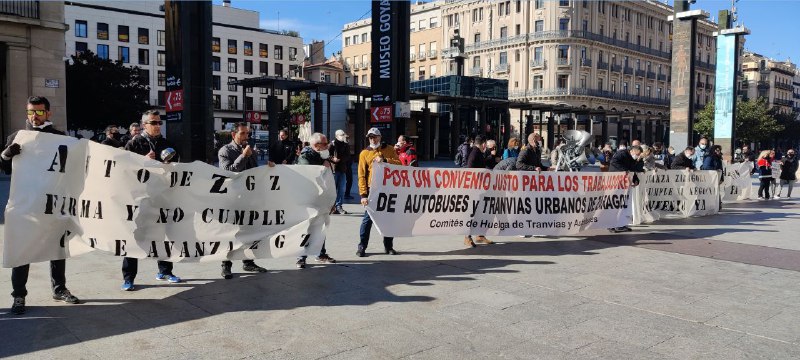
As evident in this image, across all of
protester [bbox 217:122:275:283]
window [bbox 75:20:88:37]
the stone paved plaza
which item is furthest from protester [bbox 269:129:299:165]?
window [bbox 75:20:88:37]

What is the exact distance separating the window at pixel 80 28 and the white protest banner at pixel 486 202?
7260 cm

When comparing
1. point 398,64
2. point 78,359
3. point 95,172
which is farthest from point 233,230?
point 398,64

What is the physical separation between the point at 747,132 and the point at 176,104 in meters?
69.3

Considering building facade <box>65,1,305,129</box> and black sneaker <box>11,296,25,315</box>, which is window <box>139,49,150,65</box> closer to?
building facade <box>65,1,305,129</box>

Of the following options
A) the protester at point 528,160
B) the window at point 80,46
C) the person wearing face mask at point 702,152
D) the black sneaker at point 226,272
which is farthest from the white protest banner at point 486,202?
the window at point 80,46

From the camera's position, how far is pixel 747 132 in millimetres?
65812

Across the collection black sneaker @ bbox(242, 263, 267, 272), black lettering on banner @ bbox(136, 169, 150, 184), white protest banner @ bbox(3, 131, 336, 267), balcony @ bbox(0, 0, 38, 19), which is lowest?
black sneaker @ bbox(242, 263, 267, 272)

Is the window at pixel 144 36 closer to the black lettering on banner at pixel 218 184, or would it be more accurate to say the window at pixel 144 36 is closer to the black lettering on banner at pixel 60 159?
the black lettering on banner at pixel 218 184

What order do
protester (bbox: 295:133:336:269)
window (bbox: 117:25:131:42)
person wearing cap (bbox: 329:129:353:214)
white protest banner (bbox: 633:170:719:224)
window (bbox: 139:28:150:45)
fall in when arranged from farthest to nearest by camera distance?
window (bbox: 139:28:150:45)
window (bbox: 117:25:131:42)
person wearing cap (bbox: 329:129:353:214)
white protest banner (bbox: 633:170:719:224)
protester (bbox: 295:133:336:269)

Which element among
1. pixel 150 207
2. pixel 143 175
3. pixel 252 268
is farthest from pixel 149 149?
pixel 252 268

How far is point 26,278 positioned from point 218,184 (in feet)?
6.56

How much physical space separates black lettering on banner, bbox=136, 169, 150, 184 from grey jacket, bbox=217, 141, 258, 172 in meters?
1.00

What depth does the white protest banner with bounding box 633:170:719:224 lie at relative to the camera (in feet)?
39.2

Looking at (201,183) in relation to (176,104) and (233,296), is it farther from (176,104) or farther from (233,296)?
(176,104)
